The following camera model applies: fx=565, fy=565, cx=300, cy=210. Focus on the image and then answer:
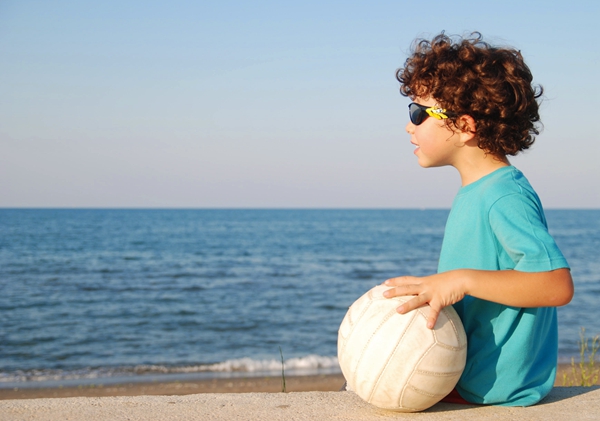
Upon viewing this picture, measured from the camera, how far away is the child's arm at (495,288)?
8.58 feet

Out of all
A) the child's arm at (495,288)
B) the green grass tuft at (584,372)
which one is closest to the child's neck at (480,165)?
the child's arm at (495,288)

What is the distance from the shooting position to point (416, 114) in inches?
124

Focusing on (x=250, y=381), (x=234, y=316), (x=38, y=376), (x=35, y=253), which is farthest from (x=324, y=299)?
(x=35, y=253)

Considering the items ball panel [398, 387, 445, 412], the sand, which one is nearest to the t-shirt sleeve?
ball panel [398, 387, 445, 412]

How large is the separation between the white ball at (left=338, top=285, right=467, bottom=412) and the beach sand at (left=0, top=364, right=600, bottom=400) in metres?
5.93

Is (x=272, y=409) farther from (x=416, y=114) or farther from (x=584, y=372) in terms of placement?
(x=584, y=372)

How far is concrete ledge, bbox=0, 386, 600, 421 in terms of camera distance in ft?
10.0

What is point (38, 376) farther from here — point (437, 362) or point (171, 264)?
point (171, 264)

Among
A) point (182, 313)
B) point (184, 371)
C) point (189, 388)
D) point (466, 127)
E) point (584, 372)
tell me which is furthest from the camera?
point (182, 313)

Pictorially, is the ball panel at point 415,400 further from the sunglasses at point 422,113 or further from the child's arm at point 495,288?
the sunglasses at point 422,113

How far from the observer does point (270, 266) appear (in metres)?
28.0

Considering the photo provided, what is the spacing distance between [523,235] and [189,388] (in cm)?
736

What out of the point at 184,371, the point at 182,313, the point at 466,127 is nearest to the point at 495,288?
the point at 466,127

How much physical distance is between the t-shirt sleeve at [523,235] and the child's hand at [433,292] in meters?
0.30
